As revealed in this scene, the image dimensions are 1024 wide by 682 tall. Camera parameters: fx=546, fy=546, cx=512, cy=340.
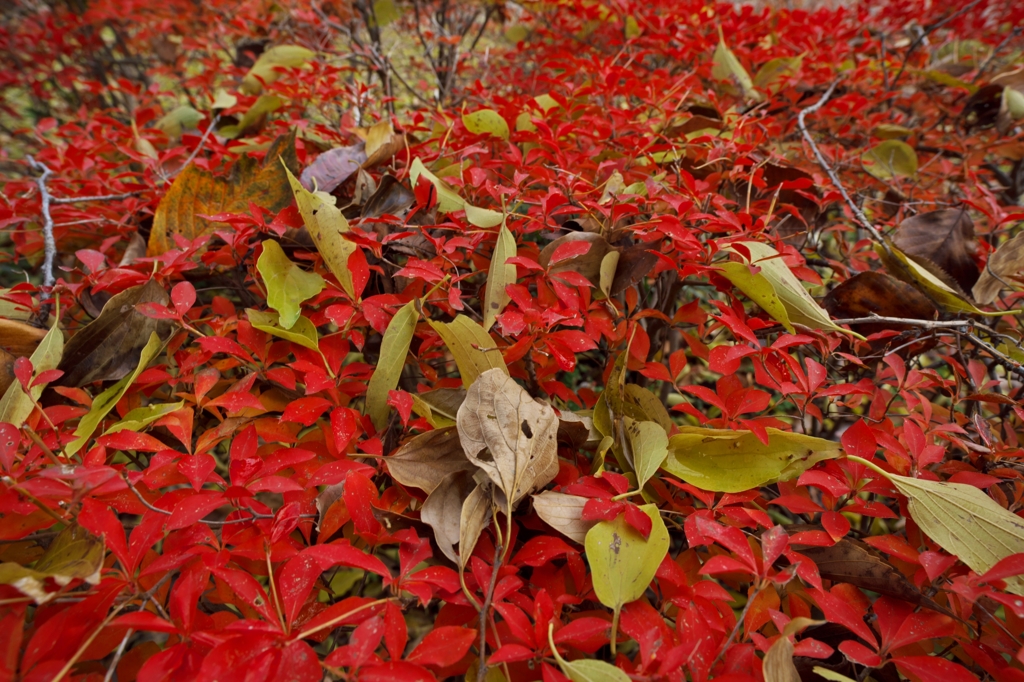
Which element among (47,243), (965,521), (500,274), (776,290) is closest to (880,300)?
(776,290)

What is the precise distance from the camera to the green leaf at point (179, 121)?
182 cm

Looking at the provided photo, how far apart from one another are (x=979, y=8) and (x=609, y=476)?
2967 mm

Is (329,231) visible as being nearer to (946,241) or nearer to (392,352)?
(392,352)

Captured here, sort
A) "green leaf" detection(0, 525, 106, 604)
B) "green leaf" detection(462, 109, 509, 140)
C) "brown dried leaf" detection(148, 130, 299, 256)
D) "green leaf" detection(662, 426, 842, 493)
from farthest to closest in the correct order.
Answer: "green leaf" detection(462, 109, 509, 140)
"brown dried leaf" detection(148, 130, 299, 256)
"green leaf" detection(662, 426, 842, 493)
"green leaf" detection(0, 525, 106, 604)

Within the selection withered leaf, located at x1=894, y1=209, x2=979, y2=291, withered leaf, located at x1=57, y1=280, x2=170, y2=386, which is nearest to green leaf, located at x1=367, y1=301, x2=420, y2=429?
withered leaf, located at x1=57, y1=280, x2=170, y2=386

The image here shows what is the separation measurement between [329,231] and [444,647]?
613 mm

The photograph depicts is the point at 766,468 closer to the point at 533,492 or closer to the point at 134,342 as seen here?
the point at 533,492

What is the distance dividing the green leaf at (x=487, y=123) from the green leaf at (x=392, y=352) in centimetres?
62

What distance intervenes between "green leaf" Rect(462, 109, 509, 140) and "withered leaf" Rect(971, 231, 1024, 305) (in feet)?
3.23

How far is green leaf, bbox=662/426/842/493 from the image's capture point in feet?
2.37

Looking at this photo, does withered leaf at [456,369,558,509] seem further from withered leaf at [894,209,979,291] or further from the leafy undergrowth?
withered leaf at [894,209,979,291]

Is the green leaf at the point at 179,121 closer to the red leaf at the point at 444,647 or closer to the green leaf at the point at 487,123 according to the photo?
the green leaf at the point at 487,123

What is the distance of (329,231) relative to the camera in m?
0.86

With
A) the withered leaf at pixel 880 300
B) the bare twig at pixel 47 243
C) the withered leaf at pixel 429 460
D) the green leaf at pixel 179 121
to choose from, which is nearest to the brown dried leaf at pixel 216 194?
Answer: the bare twig at pixel 47 243
